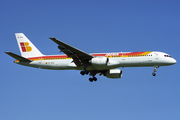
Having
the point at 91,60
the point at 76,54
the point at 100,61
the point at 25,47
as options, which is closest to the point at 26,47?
the point at 25,47

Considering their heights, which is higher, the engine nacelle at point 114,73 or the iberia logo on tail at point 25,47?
the iberia logo on tail at point 25,47

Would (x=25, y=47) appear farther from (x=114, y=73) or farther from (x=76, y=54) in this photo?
(x=114, y=73)

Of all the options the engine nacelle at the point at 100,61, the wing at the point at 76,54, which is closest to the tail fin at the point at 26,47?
the wing at the point at 76,54

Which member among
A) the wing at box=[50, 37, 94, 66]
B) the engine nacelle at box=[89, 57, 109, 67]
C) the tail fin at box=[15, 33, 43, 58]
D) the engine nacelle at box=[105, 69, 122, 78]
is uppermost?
the tail fin at box=[15, 33, 43, 58]

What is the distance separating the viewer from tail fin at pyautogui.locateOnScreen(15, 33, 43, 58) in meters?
48.6

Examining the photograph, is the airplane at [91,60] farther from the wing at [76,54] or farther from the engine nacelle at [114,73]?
the engine nacelle at [114,73]

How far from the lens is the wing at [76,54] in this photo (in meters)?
40.2

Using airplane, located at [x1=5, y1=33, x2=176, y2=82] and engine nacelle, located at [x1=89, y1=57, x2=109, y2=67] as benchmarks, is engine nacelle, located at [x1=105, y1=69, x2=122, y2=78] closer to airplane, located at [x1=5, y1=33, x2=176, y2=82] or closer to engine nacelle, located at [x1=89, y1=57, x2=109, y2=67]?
airplane, located at [x1=5, y1=33, x2=176, y2=82]

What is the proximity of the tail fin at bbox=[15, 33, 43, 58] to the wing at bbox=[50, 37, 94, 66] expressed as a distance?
25.9ft

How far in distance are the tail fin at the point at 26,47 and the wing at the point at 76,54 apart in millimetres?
7905

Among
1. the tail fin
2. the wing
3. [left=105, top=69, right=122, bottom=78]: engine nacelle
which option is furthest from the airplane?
[left=105, top=69, right=122, bottom=78]: engine nacelle

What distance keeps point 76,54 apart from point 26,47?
11947mm

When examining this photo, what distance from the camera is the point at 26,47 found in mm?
49875

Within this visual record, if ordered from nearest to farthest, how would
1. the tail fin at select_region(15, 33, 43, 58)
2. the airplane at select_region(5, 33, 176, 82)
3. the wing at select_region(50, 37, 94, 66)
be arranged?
the wing at select_region(50, 37, 94, 66)
the airplane at select_region(5, 33, 176, 82)
the tail fin at select_region(15, 33, 43, 58)
